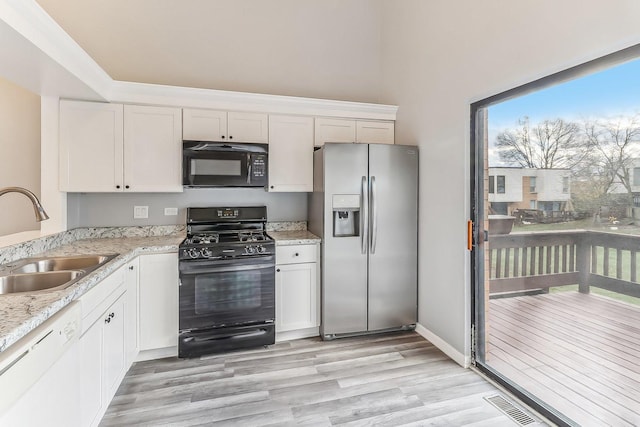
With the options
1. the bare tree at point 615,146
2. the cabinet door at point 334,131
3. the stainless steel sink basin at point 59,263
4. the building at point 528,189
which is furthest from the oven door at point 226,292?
the bare tree at point 615,146

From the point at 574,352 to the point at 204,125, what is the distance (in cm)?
331

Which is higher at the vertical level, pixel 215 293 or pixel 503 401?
pixel 215 293

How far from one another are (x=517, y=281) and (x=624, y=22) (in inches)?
63.3

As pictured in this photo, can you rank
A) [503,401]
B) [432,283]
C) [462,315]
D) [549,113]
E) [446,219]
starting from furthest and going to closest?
[432,283]
[446,219]
[462,315]
[503,401]
[549,113]

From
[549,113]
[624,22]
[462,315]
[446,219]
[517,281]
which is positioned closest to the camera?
[624,22]

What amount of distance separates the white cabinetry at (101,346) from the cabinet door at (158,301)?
0.34 m

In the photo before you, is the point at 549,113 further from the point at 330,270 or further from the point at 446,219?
the point at 330,270

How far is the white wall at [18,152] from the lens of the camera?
2.88 metres

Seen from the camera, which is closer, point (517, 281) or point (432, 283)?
point (517, 281)

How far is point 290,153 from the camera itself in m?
3.29

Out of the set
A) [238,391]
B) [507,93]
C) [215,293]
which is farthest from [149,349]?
[507,93]

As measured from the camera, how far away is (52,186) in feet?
8.89

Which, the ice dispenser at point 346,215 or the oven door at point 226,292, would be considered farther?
the ice dispenser at point 346,215

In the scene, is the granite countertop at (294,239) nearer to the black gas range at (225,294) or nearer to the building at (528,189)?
the black gas range at (225,294)
